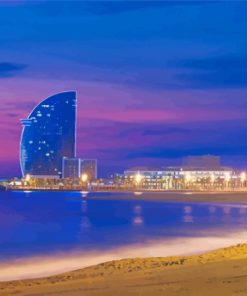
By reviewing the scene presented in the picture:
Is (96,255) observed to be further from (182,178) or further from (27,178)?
(27,178)

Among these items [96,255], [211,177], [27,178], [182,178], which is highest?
[27,178]

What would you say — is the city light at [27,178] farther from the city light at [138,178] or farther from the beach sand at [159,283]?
the beach sand at [159,283]

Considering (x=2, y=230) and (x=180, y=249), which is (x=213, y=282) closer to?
(x=180, y=249)

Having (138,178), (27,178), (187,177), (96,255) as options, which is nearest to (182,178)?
(187,177)

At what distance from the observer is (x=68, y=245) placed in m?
27.9

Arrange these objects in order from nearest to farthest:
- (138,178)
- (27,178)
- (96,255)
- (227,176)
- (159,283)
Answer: (159,283)
(96,255)
(227,176)
(138,178)
(27,178)

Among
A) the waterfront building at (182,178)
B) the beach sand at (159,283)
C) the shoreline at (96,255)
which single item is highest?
the waterfront building at (182,178)

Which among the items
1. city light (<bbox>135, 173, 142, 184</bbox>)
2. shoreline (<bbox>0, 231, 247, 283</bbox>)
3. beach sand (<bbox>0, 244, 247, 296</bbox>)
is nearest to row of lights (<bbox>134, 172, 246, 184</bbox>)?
city light (<bbox>135, 173, 142, 184</bbox>)

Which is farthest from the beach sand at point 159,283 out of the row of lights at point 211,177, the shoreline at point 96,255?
the row of lights at point 211,177

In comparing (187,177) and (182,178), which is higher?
(187,177)

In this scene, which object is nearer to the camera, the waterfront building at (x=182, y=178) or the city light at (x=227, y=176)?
the waterfront building at (x=182, y=178)

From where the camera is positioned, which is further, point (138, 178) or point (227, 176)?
point (138, 178)

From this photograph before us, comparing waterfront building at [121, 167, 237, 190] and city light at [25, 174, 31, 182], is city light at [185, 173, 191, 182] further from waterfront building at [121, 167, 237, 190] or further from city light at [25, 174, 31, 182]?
city light at [25, 174, 31, 182]

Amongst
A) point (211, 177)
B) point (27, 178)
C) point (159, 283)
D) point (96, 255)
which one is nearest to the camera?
point (159, 283)
